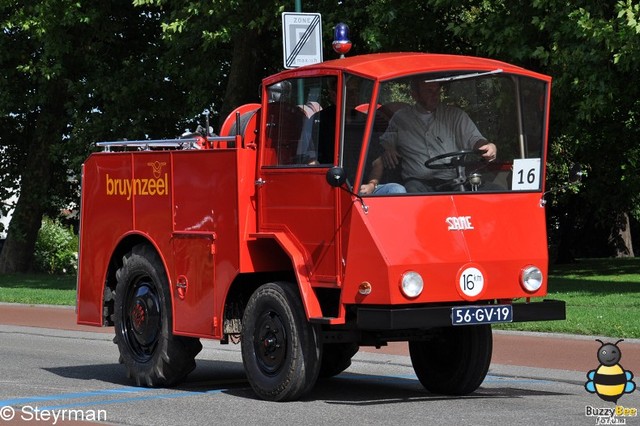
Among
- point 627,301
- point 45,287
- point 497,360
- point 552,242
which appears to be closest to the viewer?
point 497,360

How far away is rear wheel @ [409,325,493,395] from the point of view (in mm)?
10781

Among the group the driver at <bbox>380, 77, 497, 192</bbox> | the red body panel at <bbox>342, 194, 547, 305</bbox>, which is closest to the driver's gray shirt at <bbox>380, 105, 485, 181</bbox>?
the driver at <bbox>380, 77, 497, 192</bbox>

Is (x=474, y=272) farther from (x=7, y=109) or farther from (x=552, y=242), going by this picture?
(x=552, y=242)

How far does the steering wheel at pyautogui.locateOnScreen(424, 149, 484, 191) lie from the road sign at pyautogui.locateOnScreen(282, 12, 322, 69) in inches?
220

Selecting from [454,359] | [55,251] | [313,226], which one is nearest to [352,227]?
[313,226]

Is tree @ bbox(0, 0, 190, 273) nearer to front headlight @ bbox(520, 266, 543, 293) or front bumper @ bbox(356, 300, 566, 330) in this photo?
front headlight @ bbox(520, 266, 543, 293)

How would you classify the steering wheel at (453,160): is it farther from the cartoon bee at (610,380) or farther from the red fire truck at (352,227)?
the cartoon bee at (610,380)

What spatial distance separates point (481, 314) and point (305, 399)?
64.6 inches

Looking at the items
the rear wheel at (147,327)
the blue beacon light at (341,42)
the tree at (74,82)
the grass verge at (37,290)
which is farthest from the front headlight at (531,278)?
the tree at (74,82)

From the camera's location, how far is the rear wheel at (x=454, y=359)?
1078cm

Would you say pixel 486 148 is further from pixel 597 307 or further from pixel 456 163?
pixel 597 307

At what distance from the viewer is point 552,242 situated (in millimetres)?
41500

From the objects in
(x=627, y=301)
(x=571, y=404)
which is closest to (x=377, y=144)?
(x=571, y=404)

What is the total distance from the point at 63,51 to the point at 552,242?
18.1 meters
